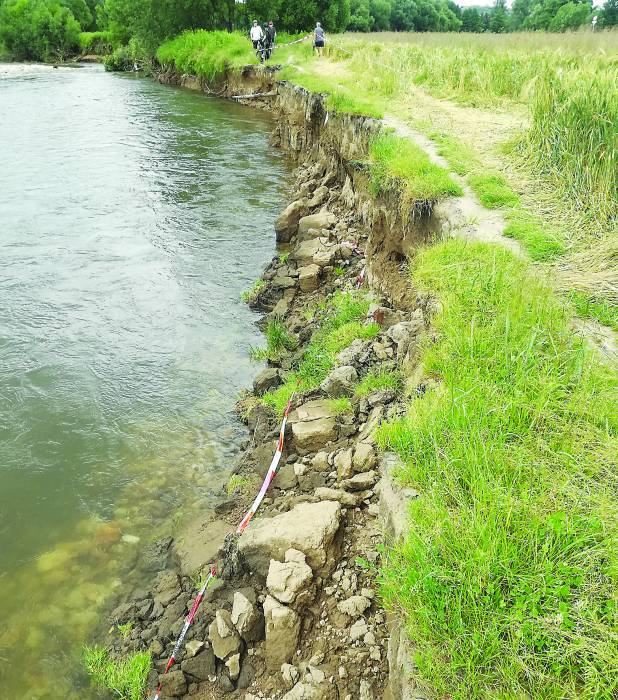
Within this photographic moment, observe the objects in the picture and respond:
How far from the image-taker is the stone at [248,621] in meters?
3.99

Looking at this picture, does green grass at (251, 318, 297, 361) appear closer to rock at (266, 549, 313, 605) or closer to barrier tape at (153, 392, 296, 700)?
barrier tape at (153, 392, 296, 700)

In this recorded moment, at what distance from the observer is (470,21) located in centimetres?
10181

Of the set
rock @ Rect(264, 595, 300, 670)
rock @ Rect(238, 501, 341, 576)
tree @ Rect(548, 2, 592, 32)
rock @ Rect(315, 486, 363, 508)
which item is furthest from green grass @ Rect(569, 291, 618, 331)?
tree @ Rect(548, 2, 592, 32)

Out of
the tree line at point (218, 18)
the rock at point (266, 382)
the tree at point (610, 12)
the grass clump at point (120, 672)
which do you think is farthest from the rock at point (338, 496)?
the tree at point (610, 12)

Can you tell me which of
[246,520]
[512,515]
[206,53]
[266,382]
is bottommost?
[266,382]

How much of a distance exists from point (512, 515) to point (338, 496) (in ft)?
6.28

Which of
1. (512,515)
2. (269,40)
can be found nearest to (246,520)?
(512,515)

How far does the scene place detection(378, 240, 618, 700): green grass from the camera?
8.13 feet

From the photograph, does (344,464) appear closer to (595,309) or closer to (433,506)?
(433,506)

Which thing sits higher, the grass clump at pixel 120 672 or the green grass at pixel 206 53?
the green grass at pixel 206 53

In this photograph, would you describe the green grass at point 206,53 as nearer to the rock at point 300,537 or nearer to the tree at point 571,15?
the rock at point 300,537

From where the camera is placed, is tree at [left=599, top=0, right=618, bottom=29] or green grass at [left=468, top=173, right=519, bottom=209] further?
tree at [left=599, top=0, right=618, bottom=29]

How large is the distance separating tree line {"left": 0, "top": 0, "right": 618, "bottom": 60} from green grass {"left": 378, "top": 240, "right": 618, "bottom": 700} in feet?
105

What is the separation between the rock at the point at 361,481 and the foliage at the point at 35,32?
2817 inches
